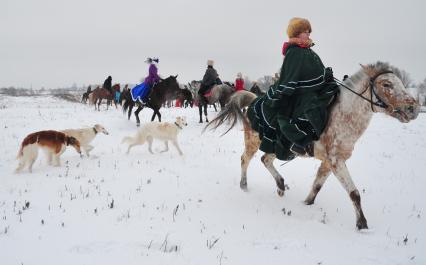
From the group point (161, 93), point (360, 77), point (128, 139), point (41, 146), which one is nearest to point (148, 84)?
point (161, 93)

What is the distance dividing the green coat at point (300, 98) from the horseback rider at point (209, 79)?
12.2m

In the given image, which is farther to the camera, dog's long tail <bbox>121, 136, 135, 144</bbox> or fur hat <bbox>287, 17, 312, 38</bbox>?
dog's long tail <bbox>121, 136, 135, 144</bbox>

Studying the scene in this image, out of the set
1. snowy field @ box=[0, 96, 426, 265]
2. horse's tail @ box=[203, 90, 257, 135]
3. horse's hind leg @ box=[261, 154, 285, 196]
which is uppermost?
horse's tail @ box=[203, 90, 257, 135]

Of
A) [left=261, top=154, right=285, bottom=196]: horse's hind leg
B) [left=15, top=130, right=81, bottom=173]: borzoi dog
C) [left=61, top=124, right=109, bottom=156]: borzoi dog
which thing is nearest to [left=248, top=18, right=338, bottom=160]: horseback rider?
[left=261, top=154, right=285, bottom=196]: horse's hind leg

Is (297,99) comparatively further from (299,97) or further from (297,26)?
(297,26)

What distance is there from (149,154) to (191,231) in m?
5.72

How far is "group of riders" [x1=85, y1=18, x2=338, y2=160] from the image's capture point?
4910mm

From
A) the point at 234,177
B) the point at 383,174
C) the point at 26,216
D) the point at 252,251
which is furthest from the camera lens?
the point at 383,174

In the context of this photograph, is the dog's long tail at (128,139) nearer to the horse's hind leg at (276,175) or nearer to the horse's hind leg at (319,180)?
the horse's hind leg at (276,175)

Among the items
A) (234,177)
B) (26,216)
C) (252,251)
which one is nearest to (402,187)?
(234,177)

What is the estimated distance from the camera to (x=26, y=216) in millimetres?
4902

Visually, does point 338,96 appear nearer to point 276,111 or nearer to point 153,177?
point 276,111

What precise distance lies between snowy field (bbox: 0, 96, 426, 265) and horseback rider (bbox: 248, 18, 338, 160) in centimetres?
135

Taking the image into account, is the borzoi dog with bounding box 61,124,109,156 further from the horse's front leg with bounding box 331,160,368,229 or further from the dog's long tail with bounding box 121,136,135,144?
the horse's front leg with bounding box 331,160,368,229
